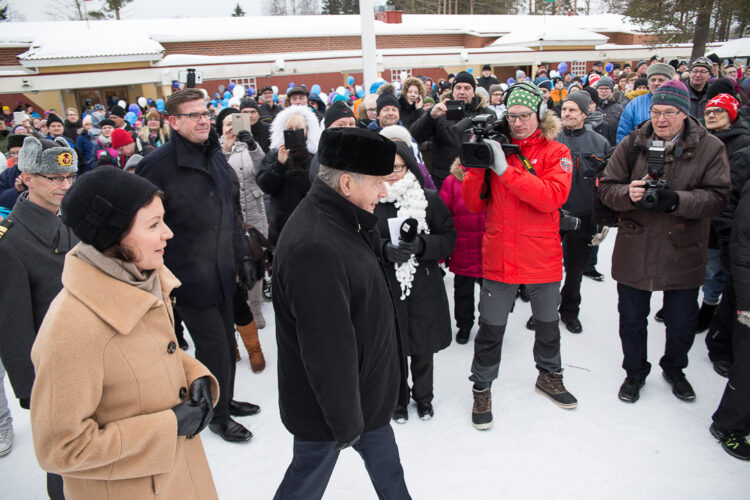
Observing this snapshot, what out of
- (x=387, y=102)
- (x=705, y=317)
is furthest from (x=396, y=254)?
(x=705, y=317)

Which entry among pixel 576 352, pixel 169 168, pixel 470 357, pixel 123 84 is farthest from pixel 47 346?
pixel 123 84

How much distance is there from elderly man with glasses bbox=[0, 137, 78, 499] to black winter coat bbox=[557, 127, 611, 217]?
3835mm

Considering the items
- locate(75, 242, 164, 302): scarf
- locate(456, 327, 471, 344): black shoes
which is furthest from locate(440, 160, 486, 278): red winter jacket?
locate(75, 242, 164, 302): scarf

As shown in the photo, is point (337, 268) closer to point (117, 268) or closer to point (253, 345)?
point (117, 268)

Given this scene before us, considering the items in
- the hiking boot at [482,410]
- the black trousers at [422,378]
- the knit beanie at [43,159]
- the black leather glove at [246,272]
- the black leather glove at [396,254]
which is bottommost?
the hiking boot at [482,410]

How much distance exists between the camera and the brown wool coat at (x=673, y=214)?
109 inches

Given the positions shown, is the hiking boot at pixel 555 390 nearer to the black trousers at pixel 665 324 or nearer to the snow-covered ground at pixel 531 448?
the snow-covered ground at pixel 531 448

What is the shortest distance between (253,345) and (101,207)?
2.63 metres

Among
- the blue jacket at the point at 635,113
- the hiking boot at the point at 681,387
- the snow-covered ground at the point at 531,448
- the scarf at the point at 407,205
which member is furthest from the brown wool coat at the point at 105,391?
the blue jacket at the point at 635,113

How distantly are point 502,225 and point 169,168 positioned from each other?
2.02 metres

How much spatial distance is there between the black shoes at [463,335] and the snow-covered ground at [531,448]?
46cm

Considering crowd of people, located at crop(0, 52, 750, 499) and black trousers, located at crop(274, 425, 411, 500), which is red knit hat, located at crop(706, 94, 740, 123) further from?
black trousers, located at crop(274, 425, 411, 500)

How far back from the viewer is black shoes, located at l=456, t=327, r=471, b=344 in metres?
4.18

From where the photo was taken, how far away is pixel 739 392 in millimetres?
2635
